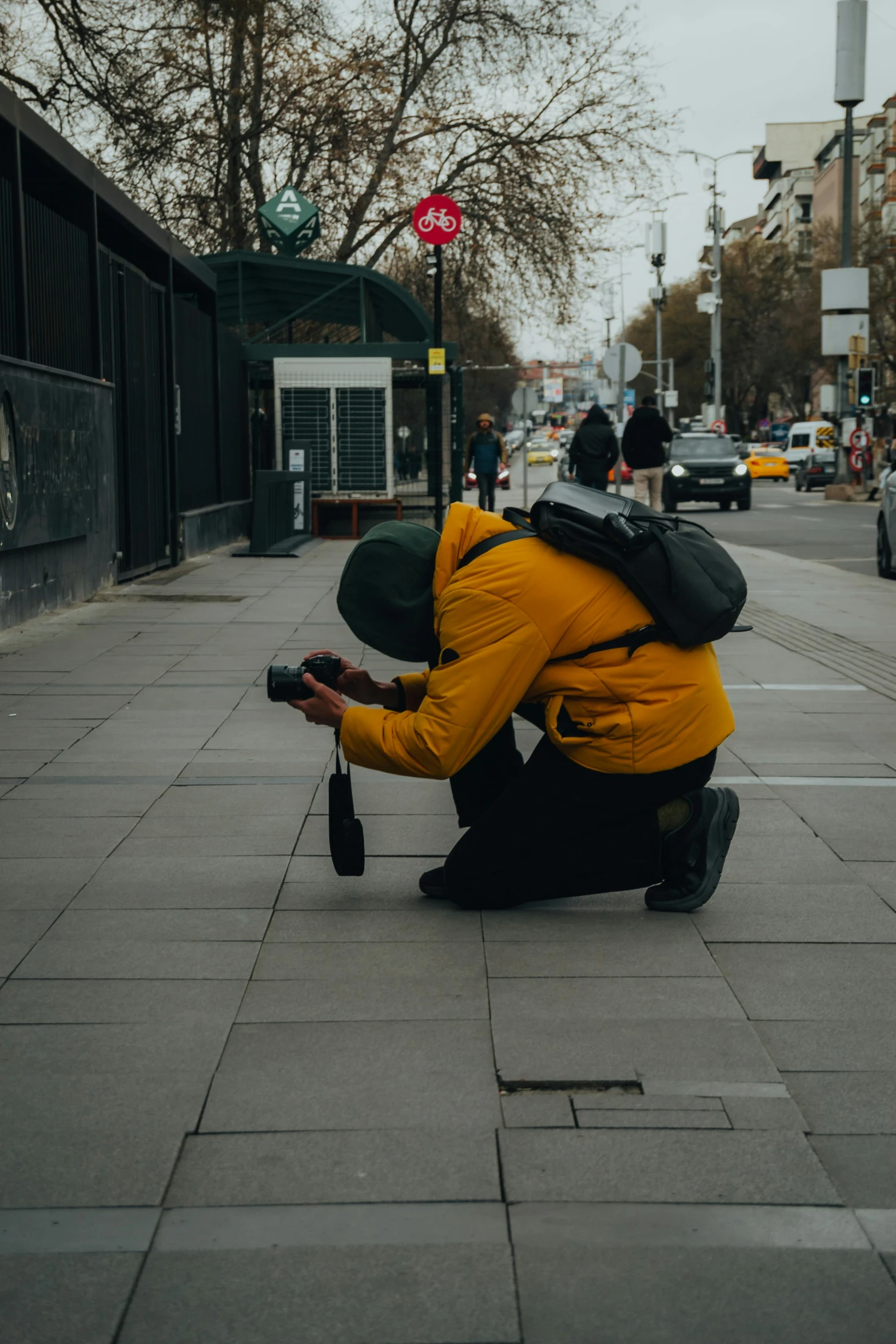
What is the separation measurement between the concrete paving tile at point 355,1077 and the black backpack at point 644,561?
1.15 metres

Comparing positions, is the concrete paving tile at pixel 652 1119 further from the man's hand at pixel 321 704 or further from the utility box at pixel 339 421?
the utility box at pixel 339 421

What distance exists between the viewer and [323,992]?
12.7 feet

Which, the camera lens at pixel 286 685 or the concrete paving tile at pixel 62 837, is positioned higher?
the camera lens at pixel 286 685

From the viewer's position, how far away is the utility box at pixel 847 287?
3866cm

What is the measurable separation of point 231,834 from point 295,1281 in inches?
123

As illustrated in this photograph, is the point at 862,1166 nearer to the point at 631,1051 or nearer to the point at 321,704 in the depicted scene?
the point at 631,1051

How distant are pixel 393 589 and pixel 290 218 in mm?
24181

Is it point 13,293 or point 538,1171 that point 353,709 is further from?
point 13,293

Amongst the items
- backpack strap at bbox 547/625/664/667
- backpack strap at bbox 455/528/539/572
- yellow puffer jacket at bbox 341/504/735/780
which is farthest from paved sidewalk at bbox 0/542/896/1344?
backpack strap at bbox 455/528/539/572

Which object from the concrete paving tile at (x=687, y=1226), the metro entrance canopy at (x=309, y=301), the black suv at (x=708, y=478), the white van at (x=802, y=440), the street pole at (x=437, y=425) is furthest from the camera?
the white van at (x=802, y=440)

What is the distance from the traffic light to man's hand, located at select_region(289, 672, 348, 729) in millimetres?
36795

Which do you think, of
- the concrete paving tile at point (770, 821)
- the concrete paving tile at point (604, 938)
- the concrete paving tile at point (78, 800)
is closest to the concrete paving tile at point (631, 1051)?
the concrete paving tile at point (604, 938)

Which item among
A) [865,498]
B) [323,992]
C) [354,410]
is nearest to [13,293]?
[323,992]

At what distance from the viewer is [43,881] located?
4.90 meters
